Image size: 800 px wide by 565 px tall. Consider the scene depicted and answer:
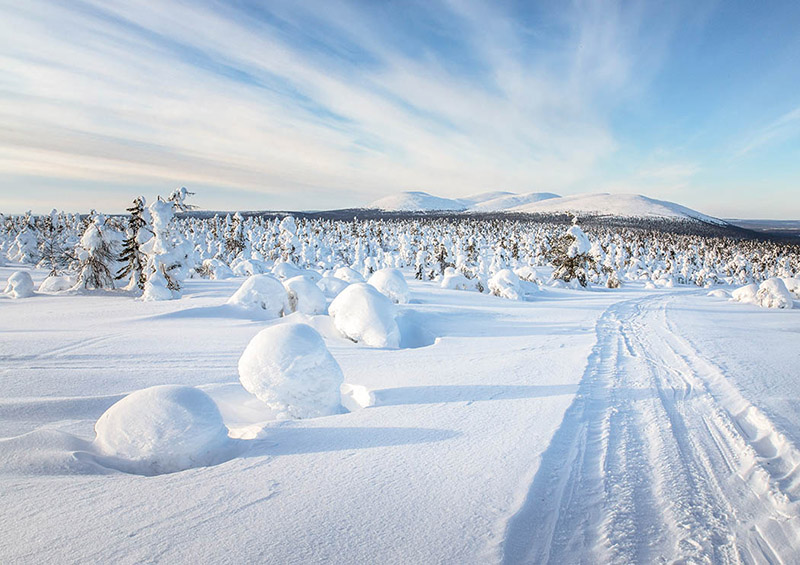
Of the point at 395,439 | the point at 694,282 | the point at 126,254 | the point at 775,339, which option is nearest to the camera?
the point at 395,439

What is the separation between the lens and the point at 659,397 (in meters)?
5.09

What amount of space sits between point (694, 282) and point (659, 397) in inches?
2060

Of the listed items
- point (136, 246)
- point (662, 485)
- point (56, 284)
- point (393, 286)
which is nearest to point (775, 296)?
point (393, 286)

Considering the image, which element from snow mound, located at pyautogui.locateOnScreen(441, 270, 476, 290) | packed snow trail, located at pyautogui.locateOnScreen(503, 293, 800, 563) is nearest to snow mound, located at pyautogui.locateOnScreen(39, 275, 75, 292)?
snow mound, located at pyautogui.locateOnScreen(441, 270, 476, 290)

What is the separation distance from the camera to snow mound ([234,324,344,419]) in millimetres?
4605

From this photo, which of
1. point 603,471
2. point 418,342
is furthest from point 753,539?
point 418,342

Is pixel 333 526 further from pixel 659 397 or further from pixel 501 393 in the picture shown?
pixel 659 397

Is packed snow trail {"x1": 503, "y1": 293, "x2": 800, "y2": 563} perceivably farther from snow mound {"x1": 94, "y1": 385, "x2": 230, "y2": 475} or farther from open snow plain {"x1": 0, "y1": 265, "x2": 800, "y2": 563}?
snow mound {"x1": 94, "y1": 385, "x2": 230, "y2": 475}

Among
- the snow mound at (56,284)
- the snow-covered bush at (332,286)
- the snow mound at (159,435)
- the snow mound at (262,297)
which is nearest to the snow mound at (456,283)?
the snow-covered bush at (332,286)

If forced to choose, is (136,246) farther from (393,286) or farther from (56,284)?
(393,286)

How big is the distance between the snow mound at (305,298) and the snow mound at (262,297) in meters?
0.34

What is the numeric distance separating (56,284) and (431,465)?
66.5 feet

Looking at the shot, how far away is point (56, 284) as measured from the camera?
54.3 feet

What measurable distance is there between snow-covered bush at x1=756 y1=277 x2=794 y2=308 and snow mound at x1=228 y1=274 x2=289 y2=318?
19223 mm
